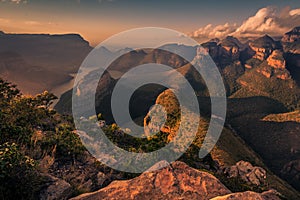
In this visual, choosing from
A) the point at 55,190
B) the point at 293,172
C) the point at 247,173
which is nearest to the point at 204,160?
the point at 247,173

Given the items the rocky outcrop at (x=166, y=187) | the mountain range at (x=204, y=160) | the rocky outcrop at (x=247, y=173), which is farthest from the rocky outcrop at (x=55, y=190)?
the rocky outcrop at (x=247, y=173)

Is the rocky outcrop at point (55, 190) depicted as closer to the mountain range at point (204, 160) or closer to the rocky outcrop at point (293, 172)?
the mountain range at point (204, 160)

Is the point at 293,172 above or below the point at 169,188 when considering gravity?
below

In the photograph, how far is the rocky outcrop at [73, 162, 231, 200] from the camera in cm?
753

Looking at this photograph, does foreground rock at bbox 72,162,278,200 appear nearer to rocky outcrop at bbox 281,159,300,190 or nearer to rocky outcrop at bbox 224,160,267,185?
rocky outcrop at bbox 224,160,267,185

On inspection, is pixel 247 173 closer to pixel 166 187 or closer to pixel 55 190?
pixel 166 187

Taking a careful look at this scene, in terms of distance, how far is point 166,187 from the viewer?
793 cm

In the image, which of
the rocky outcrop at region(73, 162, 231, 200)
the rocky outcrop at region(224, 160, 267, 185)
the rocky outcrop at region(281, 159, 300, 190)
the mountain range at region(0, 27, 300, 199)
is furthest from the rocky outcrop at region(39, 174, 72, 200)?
the rocky outcrop at region(281, 159, 300, 190)

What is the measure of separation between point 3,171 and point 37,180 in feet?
4.12

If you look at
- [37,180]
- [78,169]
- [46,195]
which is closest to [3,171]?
[37,180]

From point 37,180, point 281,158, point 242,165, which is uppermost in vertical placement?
point 37,180

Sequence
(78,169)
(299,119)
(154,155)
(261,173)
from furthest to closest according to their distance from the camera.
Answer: (299,119), (261,173), (154,155), (78,169)

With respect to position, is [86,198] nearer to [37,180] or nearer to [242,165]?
[37,180]

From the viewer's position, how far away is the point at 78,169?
1098 centimetres
